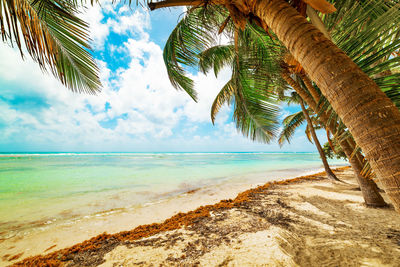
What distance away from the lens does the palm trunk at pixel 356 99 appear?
2.13 ft

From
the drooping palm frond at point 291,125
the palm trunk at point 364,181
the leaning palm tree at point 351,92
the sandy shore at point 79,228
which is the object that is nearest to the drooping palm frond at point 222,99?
the palm trunk at point 364,181

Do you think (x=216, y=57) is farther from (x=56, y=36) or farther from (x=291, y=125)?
(x=291, y=125)

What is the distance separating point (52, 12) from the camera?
1.63 m

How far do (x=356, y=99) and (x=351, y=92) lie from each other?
0.14ft

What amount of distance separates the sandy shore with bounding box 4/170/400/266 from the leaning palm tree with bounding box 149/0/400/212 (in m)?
1.48

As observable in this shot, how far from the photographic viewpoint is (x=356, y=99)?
737 mm

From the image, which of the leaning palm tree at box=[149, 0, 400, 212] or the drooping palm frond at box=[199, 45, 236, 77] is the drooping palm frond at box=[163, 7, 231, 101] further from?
the leaning palm tree at box=[149, 0, 400, 212]

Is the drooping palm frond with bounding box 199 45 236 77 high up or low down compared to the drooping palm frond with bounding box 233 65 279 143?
up

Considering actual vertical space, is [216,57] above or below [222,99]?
above

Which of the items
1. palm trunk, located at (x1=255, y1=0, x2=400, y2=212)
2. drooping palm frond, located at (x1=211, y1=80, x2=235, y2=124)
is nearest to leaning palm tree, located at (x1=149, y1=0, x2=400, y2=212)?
palm trunk, located at (x1=255, y1=0, x2=400, y2=212)

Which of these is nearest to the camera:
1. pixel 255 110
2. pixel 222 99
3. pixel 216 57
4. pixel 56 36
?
pixel 56 36

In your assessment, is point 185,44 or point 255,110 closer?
point 185,44

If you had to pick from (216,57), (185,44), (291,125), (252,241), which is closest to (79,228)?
(252,241)

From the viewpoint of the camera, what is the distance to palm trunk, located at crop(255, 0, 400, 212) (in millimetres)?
650
